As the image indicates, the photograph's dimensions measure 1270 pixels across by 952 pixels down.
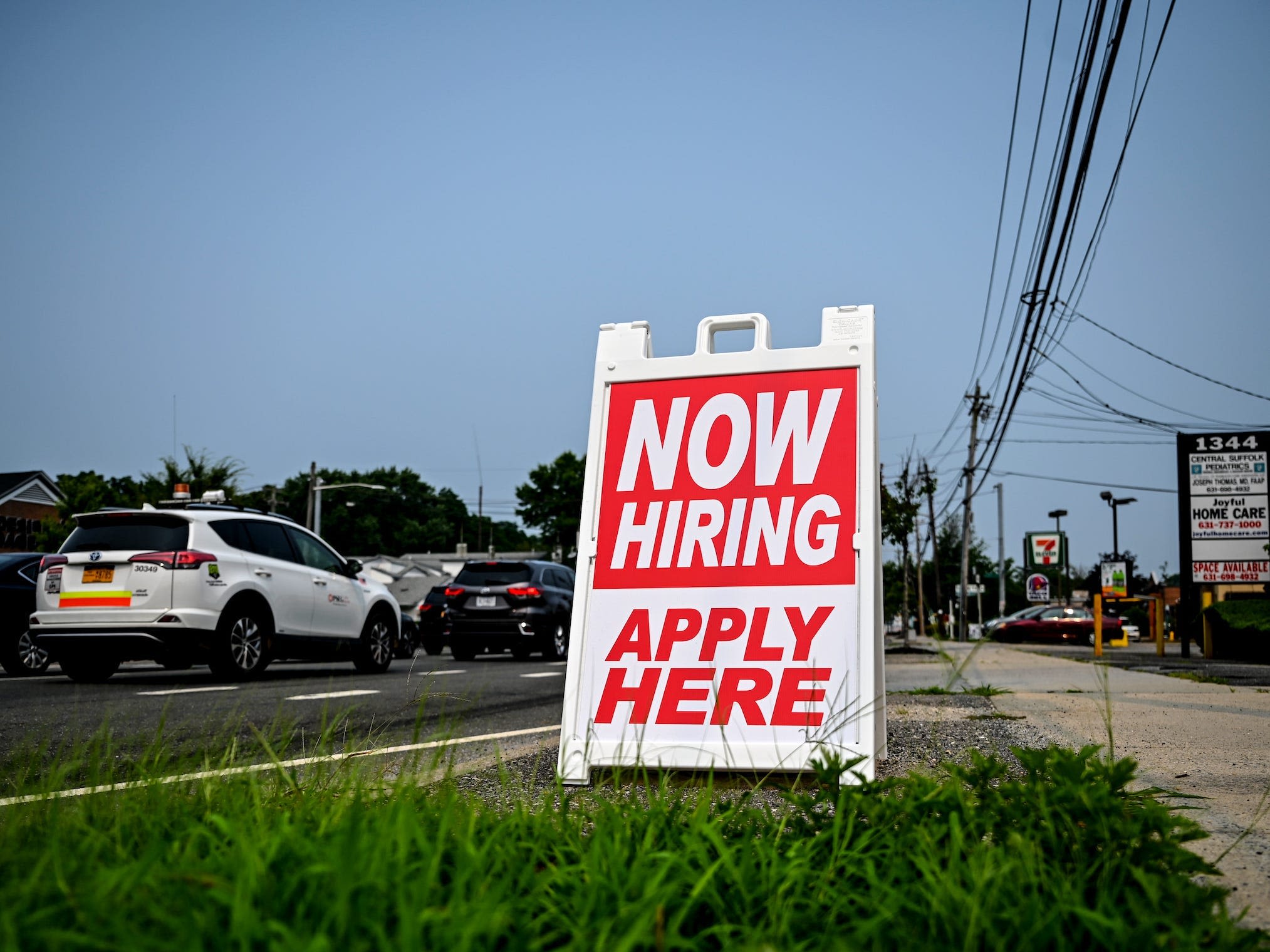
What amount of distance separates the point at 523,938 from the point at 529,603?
50.1ft

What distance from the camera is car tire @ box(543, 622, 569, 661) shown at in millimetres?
17078

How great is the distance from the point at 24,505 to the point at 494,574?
4241 centimetres

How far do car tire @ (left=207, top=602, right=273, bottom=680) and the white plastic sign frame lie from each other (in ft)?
24.3

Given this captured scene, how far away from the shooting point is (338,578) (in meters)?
12.6

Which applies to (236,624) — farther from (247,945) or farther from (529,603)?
(247,945)

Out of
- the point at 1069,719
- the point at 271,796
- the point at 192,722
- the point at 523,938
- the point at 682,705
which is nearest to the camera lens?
the point at 523,938

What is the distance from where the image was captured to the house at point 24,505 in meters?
49.4

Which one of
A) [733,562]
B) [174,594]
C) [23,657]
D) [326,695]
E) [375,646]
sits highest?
[733,562]

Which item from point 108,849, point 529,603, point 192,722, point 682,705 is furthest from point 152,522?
point 108,849

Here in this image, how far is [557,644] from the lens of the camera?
1722 centimetres

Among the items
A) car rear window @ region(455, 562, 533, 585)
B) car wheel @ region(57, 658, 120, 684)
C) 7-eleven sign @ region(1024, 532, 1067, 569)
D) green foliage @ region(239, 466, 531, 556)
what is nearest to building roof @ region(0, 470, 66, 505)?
green foliage @ region(239, 466, 531, 556)

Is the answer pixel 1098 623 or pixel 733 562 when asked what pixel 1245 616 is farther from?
pixel 733 562

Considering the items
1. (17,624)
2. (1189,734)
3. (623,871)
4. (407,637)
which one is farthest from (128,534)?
(623,871)

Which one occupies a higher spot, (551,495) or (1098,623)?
(551,495)
